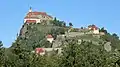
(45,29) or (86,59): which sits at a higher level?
(45,29)

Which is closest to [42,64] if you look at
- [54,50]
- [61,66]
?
[61,66]

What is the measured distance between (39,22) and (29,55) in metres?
108

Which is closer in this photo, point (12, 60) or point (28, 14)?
point (12, 60)

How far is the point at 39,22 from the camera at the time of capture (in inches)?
6102

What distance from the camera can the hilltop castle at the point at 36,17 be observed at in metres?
155

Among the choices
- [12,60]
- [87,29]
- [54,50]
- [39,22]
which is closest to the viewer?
[12,60]

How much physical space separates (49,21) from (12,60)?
108 metres

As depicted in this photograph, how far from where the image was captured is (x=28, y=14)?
535 ft

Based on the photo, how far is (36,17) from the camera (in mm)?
156500

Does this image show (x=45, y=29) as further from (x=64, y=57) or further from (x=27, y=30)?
(x=64, y=57)

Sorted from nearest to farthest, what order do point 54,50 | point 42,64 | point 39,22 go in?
point 42,64, point 54,50, point 39,22

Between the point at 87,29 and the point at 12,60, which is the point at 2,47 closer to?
the point at 12,60

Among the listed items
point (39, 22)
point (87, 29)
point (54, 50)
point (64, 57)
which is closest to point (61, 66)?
point (64, 57)

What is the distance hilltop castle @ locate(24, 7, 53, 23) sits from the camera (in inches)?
6097
